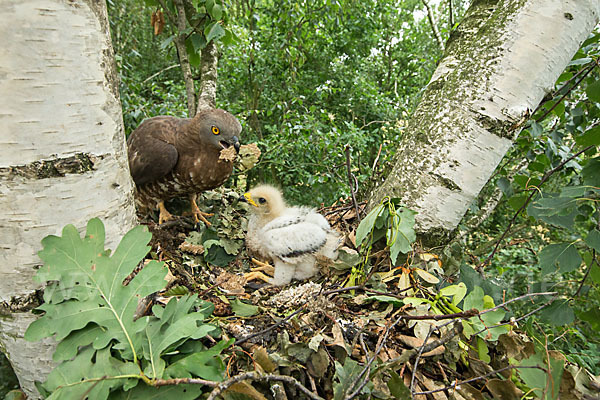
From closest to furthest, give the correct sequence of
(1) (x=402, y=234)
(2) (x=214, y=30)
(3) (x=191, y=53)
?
(1) (x=402, y=234) < (2) (x=214, y=30) < (3) (x=191, y=53)

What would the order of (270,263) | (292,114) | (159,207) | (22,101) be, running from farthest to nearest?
(292,114)
(159,207)
(270,263)
(22,101)

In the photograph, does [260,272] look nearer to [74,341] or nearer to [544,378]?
[74,341]

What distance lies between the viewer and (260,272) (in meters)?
1.95

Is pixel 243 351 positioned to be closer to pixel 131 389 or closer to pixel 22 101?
pixel 131 389

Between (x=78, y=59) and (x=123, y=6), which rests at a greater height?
(x=78, y=59)

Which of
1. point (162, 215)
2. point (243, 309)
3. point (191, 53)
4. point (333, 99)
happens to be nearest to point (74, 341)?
point (243, 309)

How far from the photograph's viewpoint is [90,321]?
828mm

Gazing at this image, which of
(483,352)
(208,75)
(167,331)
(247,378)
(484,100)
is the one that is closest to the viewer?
(247,378)

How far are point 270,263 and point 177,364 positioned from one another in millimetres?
1246

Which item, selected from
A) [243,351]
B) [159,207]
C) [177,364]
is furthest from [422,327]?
[159,207]

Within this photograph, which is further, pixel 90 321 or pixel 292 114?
pixel 292 114

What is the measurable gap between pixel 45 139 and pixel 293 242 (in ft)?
3.90

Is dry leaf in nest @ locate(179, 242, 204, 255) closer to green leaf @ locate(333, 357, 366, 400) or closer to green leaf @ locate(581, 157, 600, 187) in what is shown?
green leaf @ locate(333, 357, 366, 400)

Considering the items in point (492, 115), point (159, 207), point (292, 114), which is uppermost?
point (492, 115)
